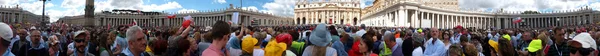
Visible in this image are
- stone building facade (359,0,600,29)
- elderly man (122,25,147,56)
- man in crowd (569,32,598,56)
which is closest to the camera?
elderly man (122,25,147,56)

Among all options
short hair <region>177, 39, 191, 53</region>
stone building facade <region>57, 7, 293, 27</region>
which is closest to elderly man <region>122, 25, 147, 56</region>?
short hair <region>177, 39, 191, 53</region>

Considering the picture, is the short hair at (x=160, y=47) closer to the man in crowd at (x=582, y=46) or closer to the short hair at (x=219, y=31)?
the short hair at (x=219, y=31)

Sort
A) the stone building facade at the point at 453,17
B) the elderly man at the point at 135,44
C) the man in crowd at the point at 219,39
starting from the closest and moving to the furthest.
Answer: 1. the man in crowd at the point at 219,39
2. the elderly man at the point at 135,44
3. the stone building facade at the point at 453,17

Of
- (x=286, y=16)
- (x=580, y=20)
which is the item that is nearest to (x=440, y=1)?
(x=580, y=20)

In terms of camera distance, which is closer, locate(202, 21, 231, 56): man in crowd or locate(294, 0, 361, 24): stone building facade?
locate(202, 21, 231, 56): man in crowd

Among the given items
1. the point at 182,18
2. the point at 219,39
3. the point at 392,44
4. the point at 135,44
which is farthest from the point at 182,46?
the point at 182,18

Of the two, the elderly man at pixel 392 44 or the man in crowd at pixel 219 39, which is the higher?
the man in crowd at pixel 219 39

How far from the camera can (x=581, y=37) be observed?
16.4ft

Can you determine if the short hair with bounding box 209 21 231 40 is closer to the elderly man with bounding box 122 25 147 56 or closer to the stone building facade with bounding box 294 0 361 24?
the elderly man with bounding box 122 25 147 56

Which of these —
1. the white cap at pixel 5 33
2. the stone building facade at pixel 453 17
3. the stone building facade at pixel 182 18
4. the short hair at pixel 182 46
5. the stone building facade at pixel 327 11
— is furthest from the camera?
the stone building facade at pixel 327 11

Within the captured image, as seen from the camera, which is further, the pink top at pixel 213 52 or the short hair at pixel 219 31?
the short hair at pixel 219 31

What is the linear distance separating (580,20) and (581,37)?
88.1m

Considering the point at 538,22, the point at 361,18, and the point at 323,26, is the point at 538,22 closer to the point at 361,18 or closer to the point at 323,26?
the point at 361,18

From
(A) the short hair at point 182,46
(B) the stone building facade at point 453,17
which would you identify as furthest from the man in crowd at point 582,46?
(B) the stone building facade at point 453,17
